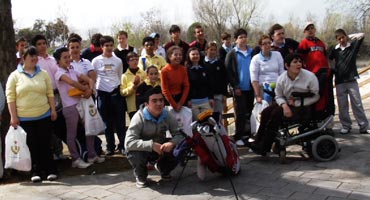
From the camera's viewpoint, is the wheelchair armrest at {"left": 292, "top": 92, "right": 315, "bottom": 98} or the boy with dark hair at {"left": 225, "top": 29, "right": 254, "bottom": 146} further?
the boy with dark hair at {"left": 225, "top": 29, "right": 254, "bottom": 146}

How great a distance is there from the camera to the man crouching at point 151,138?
458cm

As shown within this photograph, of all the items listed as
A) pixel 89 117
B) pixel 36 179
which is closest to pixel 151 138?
pixel 89 117

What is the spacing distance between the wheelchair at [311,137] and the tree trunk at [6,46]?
3774 mm

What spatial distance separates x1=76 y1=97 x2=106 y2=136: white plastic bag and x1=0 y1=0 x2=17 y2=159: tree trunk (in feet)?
3.54

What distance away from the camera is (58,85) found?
18.0ft

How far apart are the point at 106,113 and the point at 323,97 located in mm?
3211

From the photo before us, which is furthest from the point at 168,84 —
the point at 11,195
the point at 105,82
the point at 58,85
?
the point at 11,195

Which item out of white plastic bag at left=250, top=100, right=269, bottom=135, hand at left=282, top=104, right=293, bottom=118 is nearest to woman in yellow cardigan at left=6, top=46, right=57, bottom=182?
white plastic bag at left=250, top=100, right=269, bottom=135

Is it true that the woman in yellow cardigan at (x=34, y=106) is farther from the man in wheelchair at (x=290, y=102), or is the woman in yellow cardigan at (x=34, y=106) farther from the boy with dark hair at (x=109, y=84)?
the man in wheelchair at (x=290, y=102)

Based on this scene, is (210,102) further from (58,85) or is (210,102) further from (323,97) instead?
(58,85)

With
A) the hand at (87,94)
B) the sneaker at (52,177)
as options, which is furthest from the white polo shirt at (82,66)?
the sneaker at (52,177)

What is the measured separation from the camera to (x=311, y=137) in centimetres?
535

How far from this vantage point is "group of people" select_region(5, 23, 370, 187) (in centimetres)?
488

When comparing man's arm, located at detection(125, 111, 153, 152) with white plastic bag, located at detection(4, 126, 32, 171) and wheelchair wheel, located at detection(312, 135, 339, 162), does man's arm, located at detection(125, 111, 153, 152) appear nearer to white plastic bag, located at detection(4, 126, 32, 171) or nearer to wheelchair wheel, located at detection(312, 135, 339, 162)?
white plastic bag, located at detection(4, 126, 32, 171)
